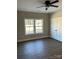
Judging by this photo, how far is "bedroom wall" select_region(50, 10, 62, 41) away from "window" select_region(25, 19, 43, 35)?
1.11 m

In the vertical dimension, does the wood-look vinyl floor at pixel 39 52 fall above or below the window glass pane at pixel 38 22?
below

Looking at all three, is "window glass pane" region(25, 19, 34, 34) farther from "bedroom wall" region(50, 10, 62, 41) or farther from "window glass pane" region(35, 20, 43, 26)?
"bedroom wall" region(50, 10, 62, 41)

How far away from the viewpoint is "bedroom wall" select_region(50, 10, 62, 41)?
316 inches

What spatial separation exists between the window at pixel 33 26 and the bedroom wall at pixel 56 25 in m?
1.11

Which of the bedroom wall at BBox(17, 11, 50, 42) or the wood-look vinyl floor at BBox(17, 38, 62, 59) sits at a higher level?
the bedroom wall at BBox(17, 11, 50, 42)

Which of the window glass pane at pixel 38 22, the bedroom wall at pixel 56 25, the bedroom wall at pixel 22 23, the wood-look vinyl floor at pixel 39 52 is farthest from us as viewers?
the window glass pane at pixel 38 22

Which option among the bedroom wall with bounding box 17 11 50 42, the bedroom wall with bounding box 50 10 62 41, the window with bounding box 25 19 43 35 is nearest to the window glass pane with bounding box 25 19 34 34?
the window with bounding box 25 19 43 35

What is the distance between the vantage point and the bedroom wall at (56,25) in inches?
316

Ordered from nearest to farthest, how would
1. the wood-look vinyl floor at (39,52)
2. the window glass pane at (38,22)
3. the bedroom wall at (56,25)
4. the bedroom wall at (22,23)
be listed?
1. the wood-look vinyl floor at (39,52)
2. the bedroom wall at (22,23)
3. the bedroom wall at (56,25)
4. the window glass pane at (38,22)

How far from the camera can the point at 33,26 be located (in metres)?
8.64

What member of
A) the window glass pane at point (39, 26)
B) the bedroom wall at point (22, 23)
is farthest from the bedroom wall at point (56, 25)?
the window glass pane at point (39, 26)

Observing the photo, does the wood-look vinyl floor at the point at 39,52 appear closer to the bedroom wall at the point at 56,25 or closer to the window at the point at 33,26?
the bedroom wall at the point at 56,25
